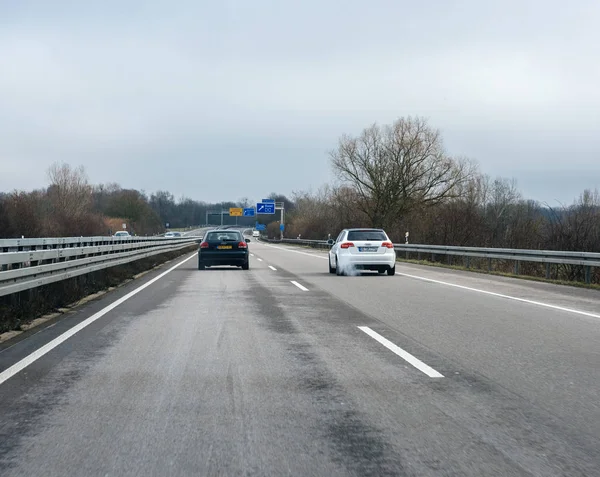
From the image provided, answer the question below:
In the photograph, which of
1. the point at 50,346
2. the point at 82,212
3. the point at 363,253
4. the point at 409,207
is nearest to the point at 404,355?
the point at 50,346

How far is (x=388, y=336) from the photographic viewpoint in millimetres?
8203

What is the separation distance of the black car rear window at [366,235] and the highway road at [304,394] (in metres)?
9.38

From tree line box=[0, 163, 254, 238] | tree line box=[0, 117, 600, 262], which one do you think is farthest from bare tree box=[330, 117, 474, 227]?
tree line box=[0, 163, 254, 238]

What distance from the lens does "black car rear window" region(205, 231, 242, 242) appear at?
22.8 m

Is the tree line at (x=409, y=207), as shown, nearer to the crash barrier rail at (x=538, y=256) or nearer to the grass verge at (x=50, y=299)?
the crash barrier rail at (x=538, y=256)

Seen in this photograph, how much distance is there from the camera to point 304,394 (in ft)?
17.6

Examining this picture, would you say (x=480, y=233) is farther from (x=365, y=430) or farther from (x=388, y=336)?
(x=365, y=430)

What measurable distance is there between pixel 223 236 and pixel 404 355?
16497 mm

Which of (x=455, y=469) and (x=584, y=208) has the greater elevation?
(x=584, y=208)

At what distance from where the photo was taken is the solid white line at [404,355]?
614 cm

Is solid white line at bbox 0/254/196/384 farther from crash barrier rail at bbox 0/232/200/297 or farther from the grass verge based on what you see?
crash barrier rail at bbox 0/232/200/297

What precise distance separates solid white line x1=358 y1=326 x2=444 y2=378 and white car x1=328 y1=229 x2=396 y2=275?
34.7 feet

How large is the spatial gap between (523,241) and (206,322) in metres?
19.4

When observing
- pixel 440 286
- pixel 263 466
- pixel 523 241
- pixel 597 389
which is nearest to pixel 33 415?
pixel 263 466
